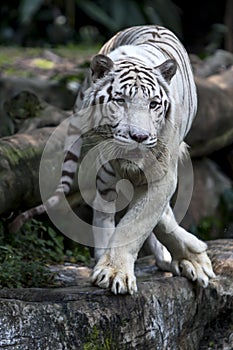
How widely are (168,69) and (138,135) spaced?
1.64 ft

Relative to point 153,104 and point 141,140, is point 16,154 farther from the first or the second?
point 141,140

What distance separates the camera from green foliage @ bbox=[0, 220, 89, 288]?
4301 millimetres

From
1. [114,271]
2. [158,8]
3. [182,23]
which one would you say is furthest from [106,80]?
[182,23]

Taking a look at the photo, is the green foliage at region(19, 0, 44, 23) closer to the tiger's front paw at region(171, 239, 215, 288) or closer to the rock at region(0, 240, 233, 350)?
the rock at region(0, 240, 233, 350)

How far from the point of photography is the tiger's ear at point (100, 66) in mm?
3947

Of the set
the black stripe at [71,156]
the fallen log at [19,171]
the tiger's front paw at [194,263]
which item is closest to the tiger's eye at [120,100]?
the tiger's front paw at [194,263]

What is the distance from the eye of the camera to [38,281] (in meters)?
4.39

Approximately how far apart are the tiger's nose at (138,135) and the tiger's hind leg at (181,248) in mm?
709

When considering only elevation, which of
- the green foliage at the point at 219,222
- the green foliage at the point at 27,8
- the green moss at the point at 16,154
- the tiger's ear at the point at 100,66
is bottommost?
the green foliage at the point at 219,222

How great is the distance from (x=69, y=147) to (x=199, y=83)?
8.85 ft

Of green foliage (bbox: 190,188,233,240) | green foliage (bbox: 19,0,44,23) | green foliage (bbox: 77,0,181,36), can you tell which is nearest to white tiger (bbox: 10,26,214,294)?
green foliage (bbox: 190,188,233,240)

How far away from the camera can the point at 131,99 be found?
3.84 m

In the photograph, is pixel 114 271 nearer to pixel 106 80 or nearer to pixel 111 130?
pixel 111 130

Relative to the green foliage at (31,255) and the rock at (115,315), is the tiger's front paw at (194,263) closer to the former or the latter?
the rock at (115,315)
